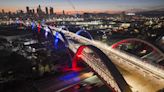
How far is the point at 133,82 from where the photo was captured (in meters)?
23.7

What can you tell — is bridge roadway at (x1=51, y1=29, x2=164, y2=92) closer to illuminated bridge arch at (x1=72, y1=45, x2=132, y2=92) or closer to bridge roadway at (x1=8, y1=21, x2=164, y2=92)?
bridge roadway at (x1=8, y1=21, x2=164, y2=92)

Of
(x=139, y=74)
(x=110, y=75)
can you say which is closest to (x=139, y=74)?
(x=139, y=74)

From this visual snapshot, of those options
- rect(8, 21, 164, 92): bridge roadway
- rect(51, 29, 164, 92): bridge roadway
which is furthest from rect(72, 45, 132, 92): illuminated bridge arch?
rect(51, 29, 164, 92): bridge roadway

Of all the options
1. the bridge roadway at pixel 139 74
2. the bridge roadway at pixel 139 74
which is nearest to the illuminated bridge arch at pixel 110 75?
the bridge roadway at pixel 139 74

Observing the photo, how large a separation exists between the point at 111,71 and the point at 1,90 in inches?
749

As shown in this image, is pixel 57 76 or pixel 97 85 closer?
pixel 97 85

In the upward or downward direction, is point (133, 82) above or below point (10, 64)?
above

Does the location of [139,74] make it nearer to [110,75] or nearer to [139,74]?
[139,74]

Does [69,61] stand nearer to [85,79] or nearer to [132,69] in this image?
[85,79]

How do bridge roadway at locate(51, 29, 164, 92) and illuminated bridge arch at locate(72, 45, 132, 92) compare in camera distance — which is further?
bridge roadway at locate(51, 29, 164, 92)

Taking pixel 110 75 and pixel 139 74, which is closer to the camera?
pixel 110 75

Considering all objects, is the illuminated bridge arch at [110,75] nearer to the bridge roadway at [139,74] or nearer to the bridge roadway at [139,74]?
the bridge roadway at [139,74]

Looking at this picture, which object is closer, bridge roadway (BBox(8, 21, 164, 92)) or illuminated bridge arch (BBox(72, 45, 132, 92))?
illuminated bridge arch (BBox(72, 45, 132, 92))

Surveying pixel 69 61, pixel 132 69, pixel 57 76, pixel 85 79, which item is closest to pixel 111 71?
pixel 132 69
